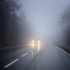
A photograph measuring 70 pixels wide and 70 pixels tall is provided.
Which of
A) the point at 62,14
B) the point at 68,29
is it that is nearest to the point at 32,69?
the point at 68,29

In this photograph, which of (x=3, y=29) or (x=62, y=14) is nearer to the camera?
(x=3, y=29)

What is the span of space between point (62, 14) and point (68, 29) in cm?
1135

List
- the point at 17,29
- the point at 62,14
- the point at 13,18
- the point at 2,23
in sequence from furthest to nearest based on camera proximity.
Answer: the point at 62,14 < the point at 17,29 < the point at 13,18 < the point at 2,23

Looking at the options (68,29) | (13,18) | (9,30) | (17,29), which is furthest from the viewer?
(68,29)

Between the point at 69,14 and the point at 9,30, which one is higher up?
the point at 69,14

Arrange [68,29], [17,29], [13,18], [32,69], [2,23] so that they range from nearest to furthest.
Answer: [32,69]
[2,23]
[13,18]
[17,29]
[68,29]

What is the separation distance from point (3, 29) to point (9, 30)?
33.9 feet

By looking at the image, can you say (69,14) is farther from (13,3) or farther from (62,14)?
(13,3)

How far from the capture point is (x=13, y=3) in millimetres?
91312

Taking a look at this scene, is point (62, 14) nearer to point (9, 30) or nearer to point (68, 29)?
point (68, 29)

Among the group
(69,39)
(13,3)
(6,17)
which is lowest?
(69,39)

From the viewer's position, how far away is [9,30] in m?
81.8

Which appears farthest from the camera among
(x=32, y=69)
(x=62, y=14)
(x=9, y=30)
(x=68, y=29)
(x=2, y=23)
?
(x=62, y=14)

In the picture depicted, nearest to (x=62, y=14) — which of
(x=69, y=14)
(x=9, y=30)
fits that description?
(x=69, y=14)
